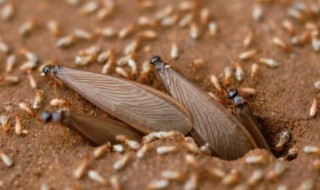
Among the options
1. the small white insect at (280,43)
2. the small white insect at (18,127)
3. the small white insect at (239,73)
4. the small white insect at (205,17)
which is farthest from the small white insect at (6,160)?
the small white insect at (280,43)

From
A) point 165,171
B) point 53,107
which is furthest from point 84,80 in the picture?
point 165,171

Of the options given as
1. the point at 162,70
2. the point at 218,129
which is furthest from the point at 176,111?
the point at 162,70

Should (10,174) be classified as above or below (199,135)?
below

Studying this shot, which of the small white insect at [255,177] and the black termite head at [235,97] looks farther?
the black termite head at [235,97]

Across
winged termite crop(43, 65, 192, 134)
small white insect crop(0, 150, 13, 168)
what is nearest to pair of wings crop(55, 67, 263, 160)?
winged termite crop(43, 65, 192, 134)

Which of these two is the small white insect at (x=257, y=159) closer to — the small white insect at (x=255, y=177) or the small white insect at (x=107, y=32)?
the small white insect at (x=255, y=177)

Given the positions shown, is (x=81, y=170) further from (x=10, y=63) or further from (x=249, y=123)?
(x=10, y=63)

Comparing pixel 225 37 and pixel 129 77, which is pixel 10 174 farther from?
pixel 225 37
